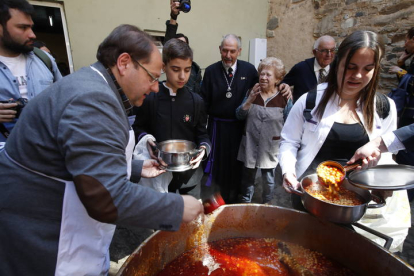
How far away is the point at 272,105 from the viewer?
3.27 m

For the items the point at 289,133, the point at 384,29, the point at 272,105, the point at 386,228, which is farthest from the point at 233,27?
the point at 386,228

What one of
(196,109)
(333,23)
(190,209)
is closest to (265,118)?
(196,109)

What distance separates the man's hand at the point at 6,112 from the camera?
2.11 metres

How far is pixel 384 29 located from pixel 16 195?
6.61 meters

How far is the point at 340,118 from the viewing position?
6.36ft

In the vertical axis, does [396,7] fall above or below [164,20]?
above

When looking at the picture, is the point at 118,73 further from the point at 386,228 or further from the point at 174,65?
the point at 386,228

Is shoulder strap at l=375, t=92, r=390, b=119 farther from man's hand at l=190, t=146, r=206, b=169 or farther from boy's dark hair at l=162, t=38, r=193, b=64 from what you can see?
boy's dark hair at l=162, t=38, r=193, b=64

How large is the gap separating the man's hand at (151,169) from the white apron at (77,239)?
0.69 metres

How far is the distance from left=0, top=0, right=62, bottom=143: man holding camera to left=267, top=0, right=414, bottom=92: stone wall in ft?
20.2

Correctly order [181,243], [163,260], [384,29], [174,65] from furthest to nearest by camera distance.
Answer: [384,29] < [174,65] < [181,243] < [163,260]

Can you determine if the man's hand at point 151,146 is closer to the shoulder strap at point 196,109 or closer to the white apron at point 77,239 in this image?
the shoulder strap at point 196,109

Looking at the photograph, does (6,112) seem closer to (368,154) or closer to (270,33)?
(368,154)

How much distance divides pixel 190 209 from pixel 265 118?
7.49 ft
